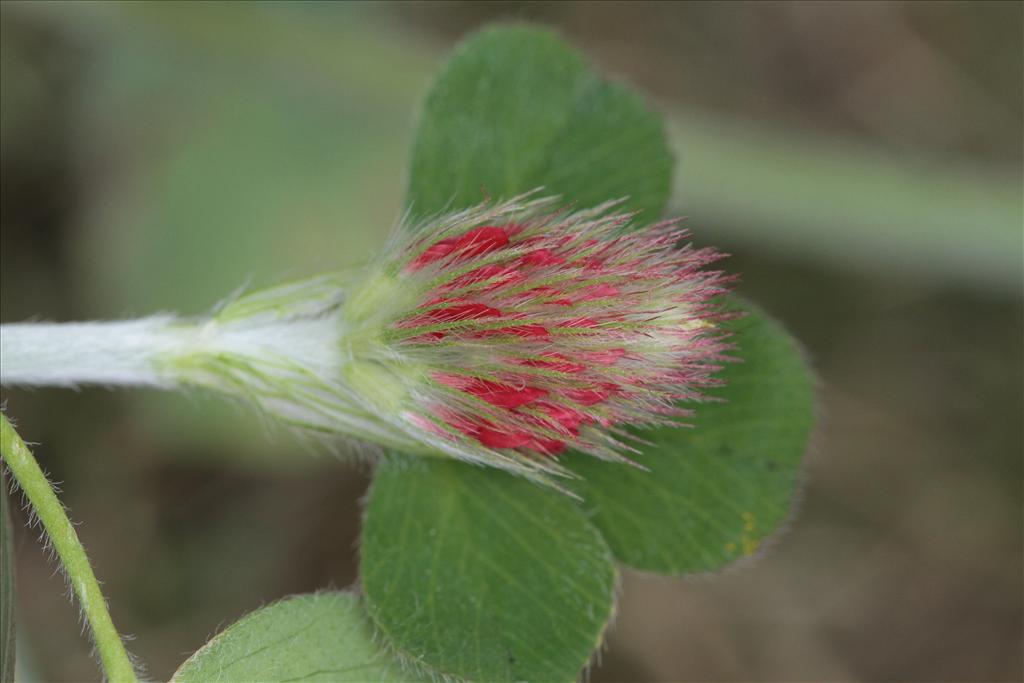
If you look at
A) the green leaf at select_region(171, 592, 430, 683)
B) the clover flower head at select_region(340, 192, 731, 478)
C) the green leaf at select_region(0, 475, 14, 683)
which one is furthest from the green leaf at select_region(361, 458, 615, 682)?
the green leaf at select_region(0, 475, 14, 683)

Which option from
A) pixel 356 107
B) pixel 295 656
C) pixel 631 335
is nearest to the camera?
pixel 631 335

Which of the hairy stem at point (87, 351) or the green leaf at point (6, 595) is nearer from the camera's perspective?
the green leaf at point (6, 595)

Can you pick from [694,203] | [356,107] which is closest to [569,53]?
[694,203]

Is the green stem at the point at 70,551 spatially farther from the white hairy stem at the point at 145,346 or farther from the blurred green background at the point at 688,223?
the blurred green background at the point at 688,223

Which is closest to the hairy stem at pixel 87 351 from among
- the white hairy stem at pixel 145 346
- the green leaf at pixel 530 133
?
the white hairy stem at pixel 145 346

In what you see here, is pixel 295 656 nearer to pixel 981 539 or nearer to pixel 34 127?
pixel 34 127

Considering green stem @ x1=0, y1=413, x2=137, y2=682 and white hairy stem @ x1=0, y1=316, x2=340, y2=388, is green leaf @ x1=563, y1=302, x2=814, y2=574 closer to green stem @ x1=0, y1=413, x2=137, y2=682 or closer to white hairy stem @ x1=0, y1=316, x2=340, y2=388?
white hairy stem @ x1=0, y1=316, x2=340, y2=388
